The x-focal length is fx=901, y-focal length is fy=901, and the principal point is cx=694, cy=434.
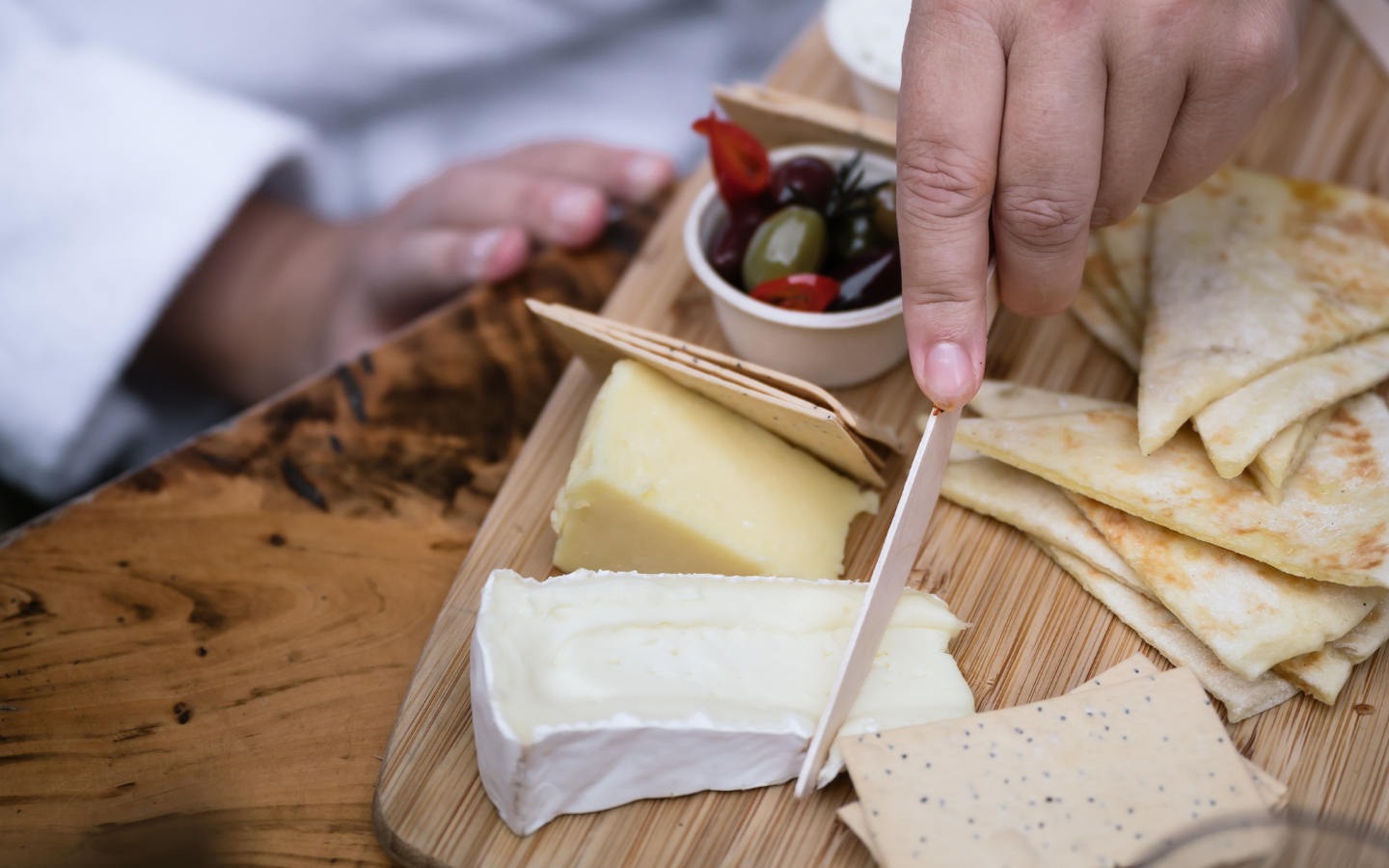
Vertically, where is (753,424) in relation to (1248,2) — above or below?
below

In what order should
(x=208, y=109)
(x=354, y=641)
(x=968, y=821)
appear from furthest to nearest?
(x=208, y=109) < (x=354, y=641) < (x=968, y=821)

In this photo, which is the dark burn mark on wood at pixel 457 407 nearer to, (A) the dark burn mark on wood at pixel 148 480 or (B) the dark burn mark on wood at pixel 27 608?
(A) the dark burn mark on wood at pixel 148 480

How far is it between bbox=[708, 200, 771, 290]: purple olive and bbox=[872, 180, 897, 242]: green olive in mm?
190

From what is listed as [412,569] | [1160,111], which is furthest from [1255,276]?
[412,569]

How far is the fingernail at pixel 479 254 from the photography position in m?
1.98

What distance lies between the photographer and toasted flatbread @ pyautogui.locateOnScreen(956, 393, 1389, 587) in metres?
1.27

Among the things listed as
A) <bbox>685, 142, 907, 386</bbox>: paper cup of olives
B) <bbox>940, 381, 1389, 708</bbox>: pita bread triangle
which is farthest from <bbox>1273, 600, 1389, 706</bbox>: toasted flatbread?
<bbox>685, 142, 907, 386</bbox>: paper cup of olives

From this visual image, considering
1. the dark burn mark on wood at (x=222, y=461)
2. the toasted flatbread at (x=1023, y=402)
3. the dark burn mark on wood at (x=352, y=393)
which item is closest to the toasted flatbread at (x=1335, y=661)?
the toasted flatbread at (x=1023, y=402)

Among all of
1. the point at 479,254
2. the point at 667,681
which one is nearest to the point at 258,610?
the point at 667,681

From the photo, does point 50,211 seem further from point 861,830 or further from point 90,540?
point 861,830

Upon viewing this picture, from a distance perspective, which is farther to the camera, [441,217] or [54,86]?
[441,217]

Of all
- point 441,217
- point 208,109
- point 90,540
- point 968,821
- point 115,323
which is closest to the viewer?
point 968,821

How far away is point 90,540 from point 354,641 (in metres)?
0.55

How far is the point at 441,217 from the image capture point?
2.35 metres
